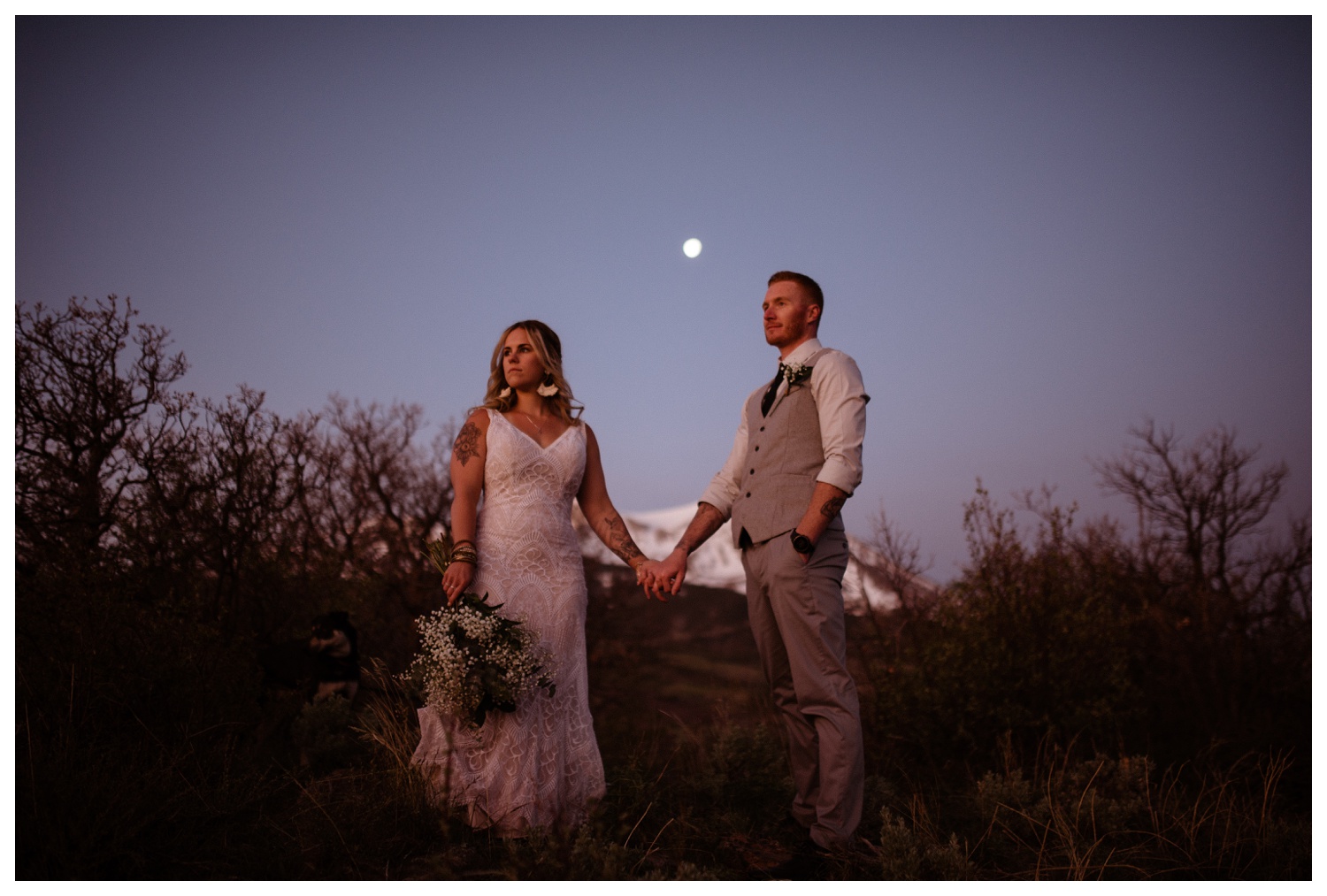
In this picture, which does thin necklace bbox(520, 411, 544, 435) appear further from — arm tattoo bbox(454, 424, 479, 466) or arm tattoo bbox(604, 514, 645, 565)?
arm tattoo bbox(604, 514, 645, 565)

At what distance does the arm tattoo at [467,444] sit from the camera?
12.9 ft

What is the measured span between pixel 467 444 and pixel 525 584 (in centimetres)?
73

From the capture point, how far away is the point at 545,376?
13.8ft

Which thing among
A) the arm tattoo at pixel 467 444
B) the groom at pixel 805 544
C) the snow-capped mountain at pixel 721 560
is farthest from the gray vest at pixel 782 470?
the snow-capped mountain at pixel 721 560

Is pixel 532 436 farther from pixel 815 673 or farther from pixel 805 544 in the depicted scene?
pixel 815 673

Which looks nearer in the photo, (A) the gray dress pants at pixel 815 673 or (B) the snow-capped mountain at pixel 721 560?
(A) the gray dress pants at pixel 815 673

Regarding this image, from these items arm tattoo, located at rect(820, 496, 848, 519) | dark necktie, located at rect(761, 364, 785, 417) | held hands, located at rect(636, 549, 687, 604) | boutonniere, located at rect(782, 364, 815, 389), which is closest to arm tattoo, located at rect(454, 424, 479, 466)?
held hands, located at rect(636, 549, 687, 604)

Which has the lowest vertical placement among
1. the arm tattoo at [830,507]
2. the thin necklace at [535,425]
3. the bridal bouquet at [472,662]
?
the bridal bouquet at [472,662]

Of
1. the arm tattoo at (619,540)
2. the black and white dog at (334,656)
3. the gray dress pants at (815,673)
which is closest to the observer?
the gray dress pants at (815,673)

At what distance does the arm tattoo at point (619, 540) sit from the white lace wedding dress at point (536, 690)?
8.4 inches

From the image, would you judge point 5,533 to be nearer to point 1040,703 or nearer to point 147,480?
point 147,480

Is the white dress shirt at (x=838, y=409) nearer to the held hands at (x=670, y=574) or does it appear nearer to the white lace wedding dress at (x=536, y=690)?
the held hands at (x=670, y=574)
